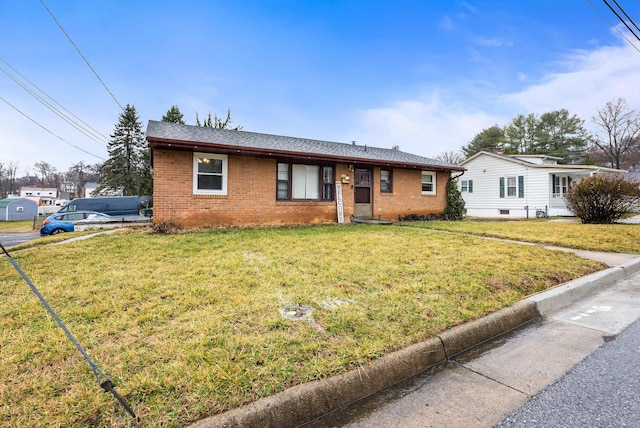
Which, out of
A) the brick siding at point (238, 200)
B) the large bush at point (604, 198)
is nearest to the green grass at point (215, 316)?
the brick siding at point (238, 200)

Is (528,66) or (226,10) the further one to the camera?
(528,66)

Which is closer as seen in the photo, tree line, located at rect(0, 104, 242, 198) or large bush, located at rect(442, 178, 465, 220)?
large bush, located at rect(442, 178, 465, 220)

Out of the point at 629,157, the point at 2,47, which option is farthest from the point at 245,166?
the point at 629,157

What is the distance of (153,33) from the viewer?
10.7m

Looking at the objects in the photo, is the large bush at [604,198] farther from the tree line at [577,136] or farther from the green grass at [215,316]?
the tree line at [577,136]

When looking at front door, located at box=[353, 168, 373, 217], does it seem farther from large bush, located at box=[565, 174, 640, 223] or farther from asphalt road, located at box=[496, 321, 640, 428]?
asphalt road, located at box=[496, 321, 640, 428]

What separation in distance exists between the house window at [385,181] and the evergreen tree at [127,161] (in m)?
28.3

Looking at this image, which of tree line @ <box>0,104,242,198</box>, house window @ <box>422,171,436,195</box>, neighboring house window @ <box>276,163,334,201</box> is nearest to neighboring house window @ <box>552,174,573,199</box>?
house window @ <box>422,171,436,195</box>

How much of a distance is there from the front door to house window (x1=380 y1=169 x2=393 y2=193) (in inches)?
27.8

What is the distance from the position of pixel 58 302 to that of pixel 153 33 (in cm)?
1153

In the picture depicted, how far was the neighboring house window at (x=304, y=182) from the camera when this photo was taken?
1031 centimetres

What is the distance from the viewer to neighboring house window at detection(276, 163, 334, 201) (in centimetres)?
1031

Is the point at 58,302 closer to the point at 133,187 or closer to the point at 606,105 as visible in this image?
the point at 133,187

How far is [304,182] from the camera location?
10.7 m
